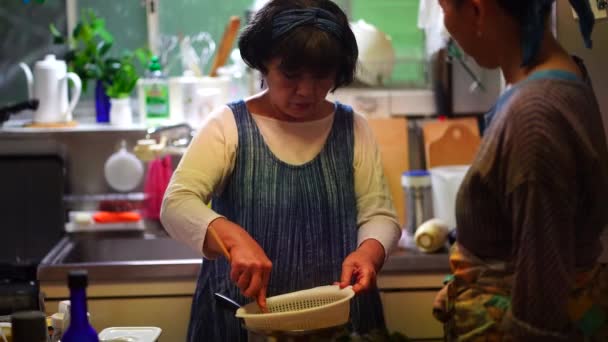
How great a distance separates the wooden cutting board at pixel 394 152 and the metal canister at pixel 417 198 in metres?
0.12

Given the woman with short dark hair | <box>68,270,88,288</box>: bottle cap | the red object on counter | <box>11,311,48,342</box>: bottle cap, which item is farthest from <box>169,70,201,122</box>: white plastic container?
<box>68,270,88,288</box>: bottle cap

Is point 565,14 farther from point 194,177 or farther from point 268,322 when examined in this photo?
point 268,322

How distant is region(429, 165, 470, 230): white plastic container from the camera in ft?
9.43

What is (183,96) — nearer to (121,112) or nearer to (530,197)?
(121,112)

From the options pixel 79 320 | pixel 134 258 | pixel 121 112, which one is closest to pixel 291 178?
pixel 79 320

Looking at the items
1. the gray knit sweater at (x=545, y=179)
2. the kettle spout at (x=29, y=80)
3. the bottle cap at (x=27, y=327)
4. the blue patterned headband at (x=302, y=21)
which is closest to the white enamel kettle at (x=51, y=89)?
the kettle spout at (x=29, y=80)

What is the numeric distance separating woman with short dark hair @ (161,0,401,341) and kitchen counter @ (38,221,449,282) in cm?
60

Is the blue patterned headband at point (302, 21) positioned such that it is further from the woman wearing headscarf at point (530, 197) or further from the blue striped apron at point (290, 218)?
the woman wearing headscarf at point (530, 197)

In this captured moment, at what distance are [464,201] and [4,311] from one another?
3.13ft

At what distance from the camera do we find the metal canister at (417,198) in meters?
2.92

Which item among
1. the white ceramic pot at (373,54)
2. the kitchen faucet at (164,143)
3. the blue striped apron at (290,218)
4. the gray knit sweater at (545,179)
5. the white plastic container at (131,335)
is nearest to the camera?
the gray knit sweater at (545,179)

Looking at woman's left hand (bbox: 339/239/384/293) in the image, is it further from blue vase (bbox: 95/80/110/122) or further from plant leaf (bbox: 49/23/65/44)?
plant leaf (bbox: 49/23/65/44)

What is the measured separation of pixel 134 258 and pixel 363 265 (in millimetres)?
1365

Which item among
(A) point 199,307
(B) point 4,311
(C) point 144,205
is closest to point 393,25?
(C) point 144,205
